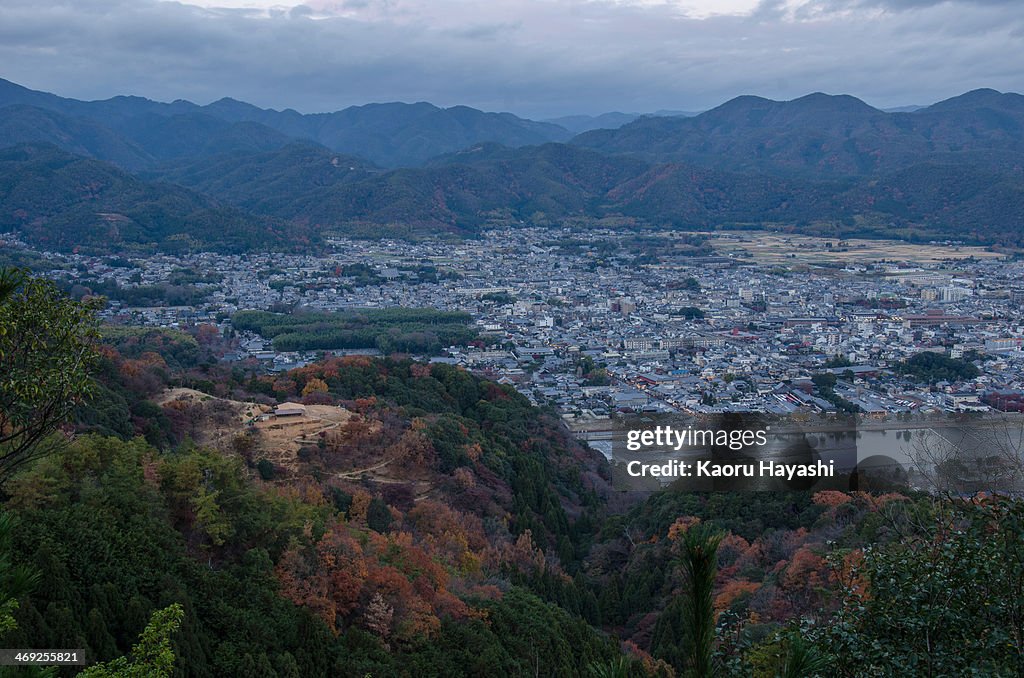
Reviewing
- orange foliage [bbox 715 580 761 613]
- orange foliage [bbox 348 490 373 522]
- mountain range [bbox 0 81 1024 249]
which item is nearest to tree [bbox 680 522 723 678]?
orange foliage [bbox 715 580 761 613]

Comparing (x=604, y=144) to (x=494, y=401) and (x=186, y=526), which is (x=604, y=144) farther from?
(x=186, y=526)

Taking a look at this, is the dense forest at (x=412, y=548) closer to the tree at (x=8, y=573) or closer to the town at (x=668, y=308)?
the tree at (x=8, y=573)

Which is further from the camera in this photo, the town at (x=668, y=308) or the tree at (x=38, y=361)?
the town at (x=668, y=308)

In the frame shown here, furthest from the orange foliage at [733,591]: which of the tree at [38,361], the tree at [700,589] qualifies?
the tree at [38,361]

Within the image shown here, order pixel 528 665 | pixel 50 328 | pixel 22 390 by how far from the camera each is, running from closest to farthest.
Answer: pixel 22 390, pixel 50 328, pixel 528 665

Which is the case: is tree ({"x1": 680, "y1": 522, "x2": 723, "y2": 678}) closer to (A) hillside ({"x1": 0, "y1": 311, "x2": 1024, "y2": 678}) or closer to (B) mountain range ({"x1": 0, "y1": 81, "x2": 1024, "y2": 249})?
(A) hillside ({"x1": 0, "y1": 311, "x2": 1024, "y2": 678})

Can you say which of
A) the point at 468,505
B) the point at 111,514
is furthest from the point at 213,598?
the point at 468,505
